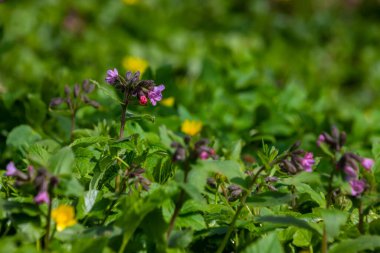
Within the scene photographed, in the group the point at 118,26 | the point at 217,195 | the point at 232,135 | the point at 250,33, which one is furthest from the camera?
the point at 250,33

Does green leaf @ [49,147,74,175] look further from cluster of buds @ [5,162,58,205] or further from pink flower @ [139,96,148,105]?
pink flower @ [139,96,148,105]

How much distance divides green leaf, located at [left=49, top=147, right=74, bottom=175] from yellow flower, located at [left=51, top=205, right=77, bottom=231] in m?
0.15

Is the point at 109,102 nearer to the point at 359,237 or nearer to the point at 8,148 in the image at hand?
the point at 8,148

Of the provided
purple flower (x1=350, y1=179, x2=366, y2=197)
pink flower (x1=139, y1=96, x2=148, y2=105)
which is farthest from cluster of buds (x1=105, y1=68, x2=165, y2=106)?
purple flower (x1=350, y1=179, x2=366, y2=197)

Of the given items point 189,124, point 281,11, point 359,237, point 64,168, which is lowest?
point 359,237

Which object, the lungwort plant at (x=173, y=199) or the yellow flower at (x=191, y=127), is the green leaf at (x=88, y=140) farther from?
the yellow flower at (x=191, y=127)

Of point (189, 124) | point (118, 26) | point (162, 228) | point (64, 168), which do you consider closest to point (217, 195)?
point (162, 228)

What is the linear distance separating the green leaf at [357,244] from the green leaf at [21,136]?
1.32 m

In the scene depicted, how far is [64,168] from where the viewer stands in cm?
164

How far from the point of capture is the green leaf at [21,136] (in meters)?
2.52

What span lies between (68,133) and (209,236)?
109cm

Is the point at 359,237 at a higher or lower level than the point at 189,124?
lower

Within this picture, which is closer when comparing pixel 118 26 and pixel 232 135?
pixel 232 135

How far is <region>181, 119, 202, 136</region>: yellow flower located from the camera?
2898 millimetres
